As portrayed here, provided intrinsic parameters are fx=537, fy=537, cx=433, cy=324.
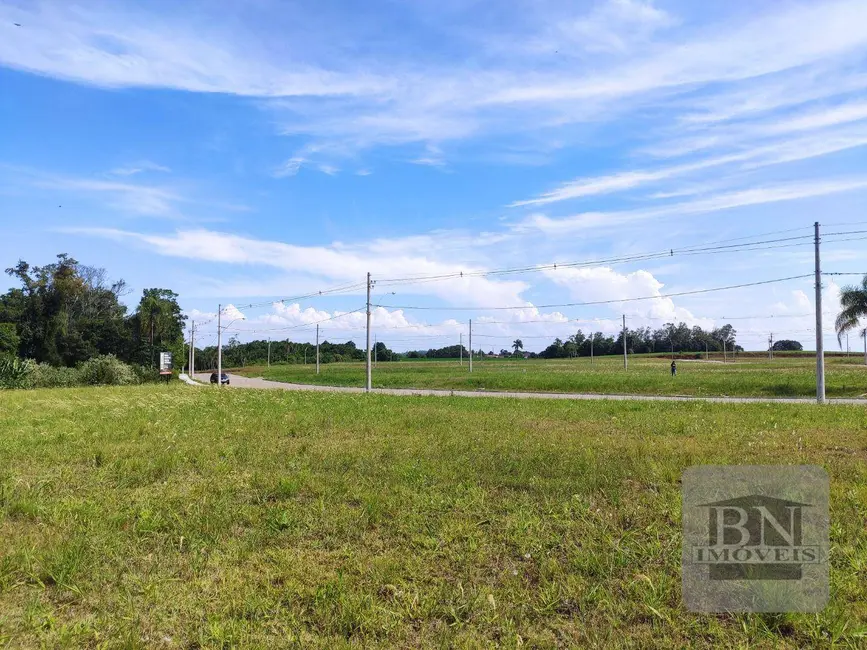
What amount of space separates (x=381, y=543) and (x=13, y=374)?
1874 inches

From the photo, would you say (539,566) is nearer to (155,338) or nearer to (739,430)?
(739,430)

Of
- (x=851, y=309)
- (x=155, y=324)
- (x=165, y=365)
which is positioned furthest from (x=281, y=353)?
(x=851, y=309)

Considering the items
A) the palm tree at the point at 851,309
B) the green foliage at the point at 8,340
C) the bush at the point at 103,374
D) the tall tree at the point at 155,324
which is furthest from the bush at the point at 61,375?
the palm tree at the point at 851,309

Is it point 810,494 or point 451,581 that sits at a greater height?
point 810,494

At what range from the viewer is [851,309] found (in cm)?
4519

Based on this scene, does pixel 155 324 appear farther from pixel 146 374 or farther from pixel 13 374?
pixel 13 374

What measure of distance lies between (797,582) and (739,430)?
332 inches

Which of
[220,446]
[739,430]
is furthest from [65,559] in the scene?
[739,430]

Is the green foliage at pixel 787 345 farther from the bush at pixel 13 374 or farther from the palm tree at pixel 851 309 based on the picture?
the bush at pixel 13 374

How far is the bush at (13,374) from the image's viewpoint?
40375mm

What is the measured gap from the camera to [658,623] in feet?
14.1

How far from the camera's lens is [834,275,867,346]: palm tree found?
44.5 metres

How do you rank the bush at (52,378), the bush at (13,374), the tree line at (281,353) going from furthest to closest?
the tree line at (281,353) < the bush at (52,378) < the bush at (13,374)

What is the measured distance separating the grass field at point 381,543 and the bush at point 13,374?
37.0m
